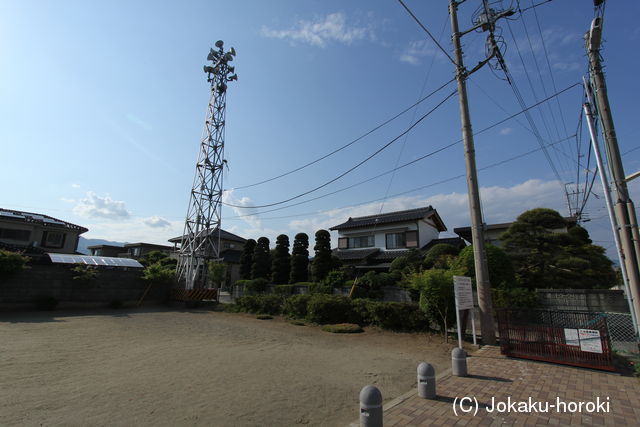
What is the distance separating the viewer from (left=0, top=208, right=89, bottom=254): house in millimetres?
26219

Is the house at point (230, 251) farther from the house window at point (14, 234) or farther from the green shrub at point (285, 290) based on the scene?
the green shrub at point (285, 290)

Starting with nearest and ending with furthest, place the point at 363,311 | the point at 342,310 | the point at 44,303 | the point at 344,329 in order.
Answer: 1. the point at 344,329
2. the point at 363,311
3. the point at 342,310
4. the point at 44,303

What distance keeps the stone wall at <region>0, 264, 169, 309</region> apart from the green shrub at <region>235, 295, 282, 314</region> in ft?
23.2

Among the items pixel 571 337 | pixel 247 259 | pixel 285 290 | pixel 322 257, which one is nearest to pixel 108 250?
pixel 247 259

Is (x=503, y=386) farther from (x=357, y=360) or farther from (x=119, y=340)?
(x=119, y=340)

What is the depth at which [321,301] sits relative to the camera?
1431cm

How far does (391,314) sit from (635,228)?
7.95 metres

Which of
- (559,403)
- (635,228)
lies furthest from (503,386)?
(635,228)

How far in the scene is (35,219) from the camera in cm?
2792

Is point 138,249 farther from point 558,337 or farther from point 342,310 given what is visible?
point 558,337

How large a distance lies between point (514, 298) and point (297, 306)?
9.65 meters

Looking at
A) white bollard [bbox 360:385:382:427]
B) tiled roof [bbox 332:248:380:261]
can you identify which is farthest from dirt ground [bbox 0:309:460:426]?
tiled roof [bbox 332:248:380:261]

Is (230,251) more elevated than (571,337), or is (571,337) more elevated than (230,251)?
(230,251)

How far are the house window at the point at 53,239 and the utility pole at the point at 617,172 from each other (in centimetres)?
3874
